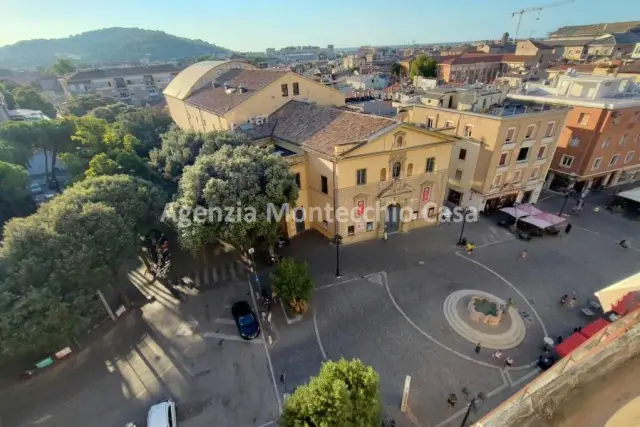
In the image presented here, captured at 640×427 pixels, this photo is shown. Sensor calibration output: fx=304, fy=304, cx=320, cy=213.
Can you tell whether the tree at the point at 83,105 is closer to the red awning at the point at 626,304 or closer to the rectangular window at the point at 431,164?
the rectangular window at the point at 431,164

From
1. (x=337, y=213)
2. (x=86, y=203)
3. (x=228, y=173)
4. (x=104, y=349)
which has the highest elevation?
(x=228, y=173)

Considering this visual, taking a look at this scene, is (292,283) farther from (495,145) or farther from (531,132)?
(531,132)

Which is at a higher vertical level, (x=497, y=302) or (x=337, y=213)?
(x=337, y=213)

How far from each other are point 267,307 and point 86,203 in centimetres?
1526

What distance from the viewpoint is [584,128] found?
119 ft

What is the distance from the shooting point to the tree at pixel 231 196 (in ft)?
70.6

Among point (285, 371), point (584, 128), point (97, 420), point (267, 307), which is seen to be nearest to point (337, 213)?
point (267, 307)

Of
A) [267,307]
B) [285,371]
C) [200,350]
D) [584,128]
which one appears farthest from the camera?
[584,128]

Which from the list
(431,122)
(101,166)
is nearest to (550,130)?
(431,122)

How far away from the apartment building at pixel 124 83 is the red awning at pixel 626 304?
120 meters

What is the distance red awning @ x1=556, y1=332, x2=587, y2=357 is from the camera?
18391 mm

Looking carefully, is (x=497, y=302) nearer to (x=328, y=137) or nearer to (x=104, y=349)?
(x=328, y=137)

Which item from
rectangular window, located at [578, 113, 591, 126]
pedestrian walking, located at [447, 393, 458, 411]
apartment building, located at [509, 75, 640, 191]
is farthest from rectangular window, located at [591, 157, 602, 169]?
pedestrian walking, located at [447, 393, 458, 411]

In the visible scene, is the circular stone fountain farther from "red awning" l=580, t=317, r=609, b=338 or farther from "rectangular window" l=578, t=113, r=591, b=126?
"rectangular window" l=578, t=113, r=591, b=126
